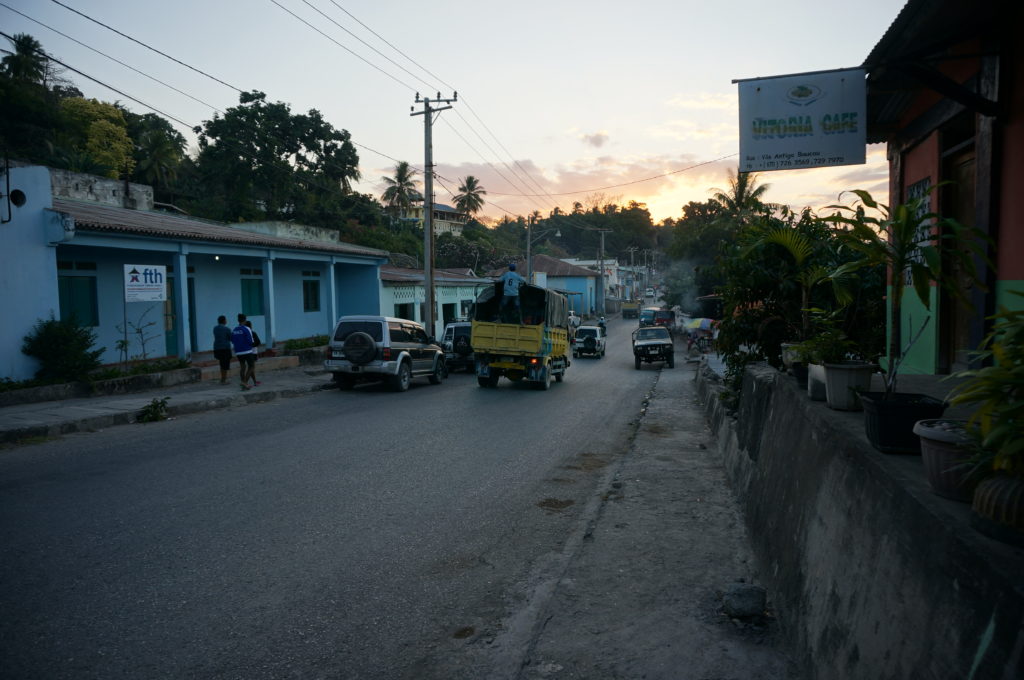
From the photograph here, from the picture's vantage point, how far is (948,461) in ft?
9.46

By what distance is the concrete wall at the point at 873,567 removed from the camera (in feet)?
7.34

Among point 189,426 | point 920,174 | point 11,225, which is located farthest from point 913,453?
point 11,225

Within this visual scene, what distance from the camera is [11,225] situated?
1470 cm

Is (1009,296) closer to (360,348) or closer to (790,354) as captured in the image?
(790,354)

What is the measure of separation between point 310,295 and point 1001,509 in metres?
28.4

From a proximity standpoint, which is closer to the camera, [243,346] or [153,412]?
[153,412]

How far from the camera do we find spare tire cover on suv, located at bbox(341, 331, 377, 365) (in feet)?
58.8

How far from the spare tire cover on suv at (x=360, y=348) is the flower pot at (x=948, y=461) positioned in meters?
15.9

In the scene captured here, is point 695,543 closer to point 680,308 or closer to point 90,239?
point 90,239

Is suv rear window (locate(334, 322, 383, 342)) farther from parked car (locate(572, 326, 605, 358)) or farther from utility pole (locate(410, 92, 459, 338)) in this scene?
parked car (locate(572, 326, 605, 358))

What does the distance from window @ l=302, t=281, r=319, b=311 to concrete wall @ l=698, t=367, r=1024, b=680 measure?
25174mm

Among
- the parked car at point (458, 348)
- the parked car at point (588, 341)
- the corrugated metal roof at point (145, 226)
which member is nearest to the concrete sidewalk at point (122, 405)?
the corrugated metal roof at point (145, 226)

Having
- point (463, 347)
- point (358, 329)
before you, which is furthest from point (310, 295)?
point (358, 329)

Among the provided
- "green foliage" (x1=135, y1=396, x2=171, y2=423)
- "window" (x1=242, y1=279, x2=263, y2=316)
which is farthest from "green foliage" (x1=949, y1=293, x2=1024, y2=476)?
"window" (x1=242, y1=279, x2=263, y2=316)
